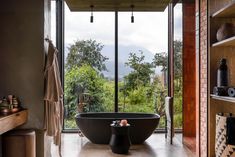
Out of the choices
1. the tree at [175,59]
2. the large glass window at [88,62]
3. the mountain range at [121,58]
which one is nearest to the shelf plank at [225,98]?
the tree at [175,59]

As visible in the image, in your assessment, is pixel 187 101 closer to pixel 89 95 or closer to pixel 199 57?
pixel 199 57

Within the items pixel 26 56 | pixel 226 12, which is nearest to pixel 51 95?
pixel 26 56

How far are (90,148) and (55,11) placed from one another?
11.8ft

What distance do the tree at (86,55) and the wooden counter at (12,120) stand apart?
3.25 m

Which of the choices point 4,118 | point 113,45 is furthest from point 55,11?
point 4,118

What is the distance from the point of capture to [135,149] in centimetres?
564

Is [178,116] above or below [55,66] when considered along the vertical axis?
below

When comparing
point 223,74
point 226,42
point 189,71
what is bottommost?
point 223,74

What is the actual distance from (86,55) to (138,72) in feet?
4.54

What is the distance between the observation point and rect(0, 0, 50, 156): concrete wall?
448cm

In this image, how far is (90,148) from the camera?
5723 mm

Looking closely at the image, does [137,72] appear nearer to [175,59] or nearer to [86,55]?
[175,59]

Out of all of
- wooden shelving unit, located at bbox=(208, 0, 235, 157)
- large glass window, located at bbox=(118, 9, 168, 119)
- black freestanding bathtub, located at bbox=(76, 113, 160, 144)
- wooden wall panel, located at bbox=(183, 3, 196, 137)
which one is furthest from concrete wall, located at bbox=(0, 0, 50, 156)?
large glass window, located at bbox=(118, 9, 168, 119)

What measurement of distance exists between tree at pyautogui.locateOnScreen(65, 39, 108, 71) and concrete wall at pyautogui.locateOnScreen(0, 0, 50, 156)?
3.04m
